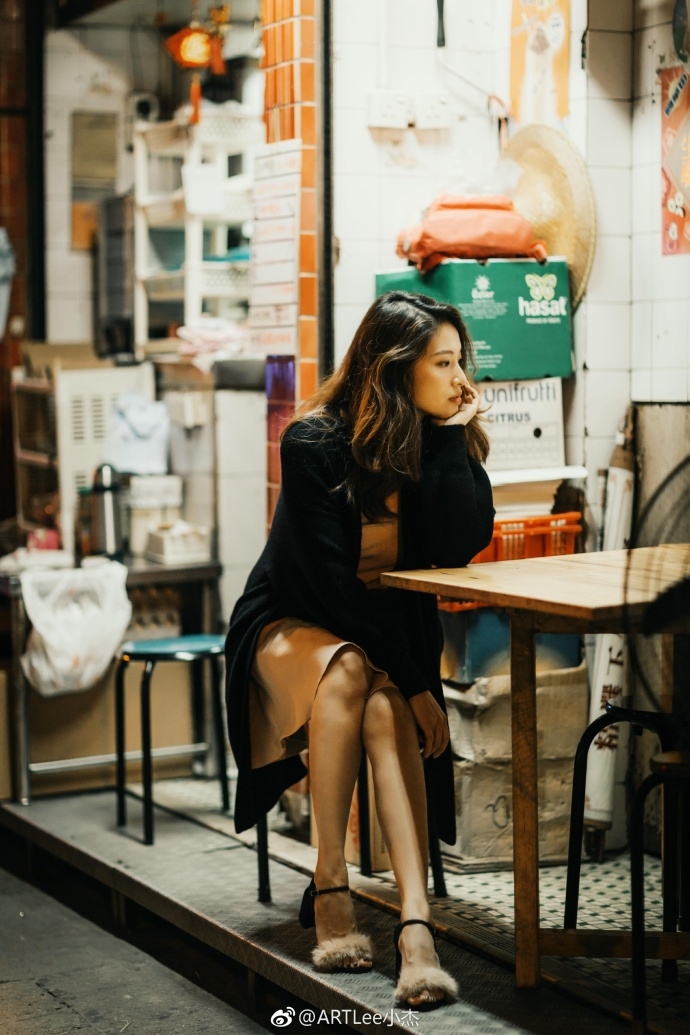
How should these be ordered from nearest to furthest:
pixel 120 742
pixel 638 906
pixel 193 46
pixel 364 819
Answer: pixel 638 906, pixel 364 819, pixel 120 742, pixel 193 46

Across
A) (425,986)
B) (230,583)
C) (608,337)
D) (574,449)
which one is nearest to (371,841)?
(425,986)

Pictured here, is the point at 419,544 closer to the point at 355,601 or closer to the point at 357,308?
the point at 355,601

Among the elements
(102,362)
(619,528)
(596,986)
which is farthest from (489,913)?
(102,362)

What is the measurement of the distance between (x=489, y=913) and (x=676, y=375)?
1.56 m

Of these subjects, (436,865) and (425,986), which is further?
(436,865)

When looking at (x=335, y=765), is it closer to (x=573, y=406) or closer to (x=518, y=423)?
(x=518, y=423)

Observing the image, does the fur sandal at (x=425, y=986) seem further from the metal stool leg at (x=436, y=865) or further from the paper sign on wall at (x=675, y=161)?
the paper sign on wall at (x=675, y=161)

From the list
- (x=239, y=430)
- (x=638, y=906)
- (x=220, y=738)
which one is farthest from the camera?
(x=239, y=430)

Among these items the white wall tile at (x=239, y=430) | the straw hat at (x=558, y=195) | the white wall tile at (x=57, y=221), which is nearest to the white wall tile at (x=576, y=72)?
the straw hat at (x=558, y=195)

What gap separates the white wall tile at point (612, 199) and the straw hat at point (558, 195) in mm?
35

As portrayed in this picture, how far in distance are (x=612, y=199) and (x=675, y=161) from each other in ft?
0.70

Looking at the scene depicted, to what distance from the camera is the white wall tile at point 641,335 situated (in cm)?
418

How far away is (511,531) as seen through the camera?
4074 mm

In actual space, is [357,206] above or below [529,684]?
above
